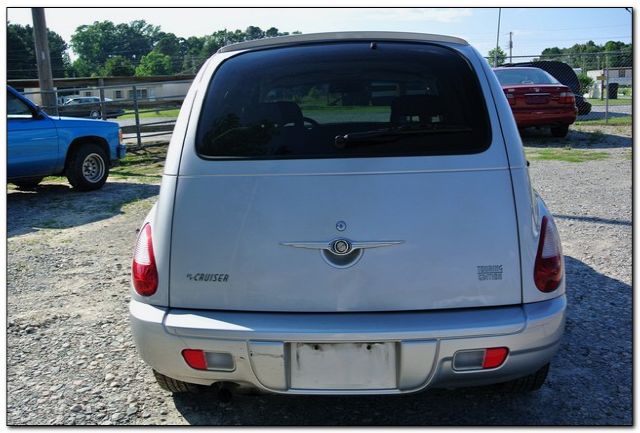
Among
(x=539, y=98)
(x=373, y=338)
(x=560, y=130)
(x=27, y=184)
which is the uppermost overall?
(x=539, y=98)

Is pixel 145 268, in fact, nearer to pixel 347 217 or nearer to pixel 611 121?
pixel 347 217

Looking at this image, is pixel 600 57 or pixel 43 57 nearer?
pixel 43 57

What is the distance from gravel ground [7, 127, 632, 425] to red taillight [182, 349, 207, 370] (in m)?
0.51

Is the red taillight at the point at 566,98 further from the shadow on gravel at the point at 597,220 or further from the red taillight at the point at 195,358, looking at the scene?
the red taillight at the point at 195,358

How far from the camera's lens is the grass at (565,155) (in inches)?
433

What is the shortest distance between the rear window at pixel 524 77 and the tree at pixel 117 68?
205 feet

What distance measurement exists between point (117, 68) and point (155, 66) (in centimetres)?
462

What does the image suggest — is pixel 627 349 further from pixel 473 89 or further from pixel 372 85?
pixel 372 85

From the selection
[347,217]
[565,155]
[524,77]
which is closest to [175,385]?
[347,217]

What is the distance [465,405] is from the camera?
294cm

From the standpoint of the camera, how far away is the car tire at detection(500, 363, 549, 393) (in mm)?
2822

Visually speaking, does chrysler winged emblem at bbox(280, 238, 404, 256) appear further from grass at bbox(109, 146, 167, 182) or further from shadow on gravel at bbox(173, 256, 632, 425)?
grass at bbox(109, 146, 167, 182)

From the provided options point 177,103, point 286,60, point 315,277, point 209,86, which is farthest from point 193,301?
point 177,103

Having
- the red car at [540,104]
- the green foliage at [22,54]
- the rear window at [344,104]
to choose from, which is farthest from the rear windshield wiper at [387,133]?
the green foliage at [22,54]
